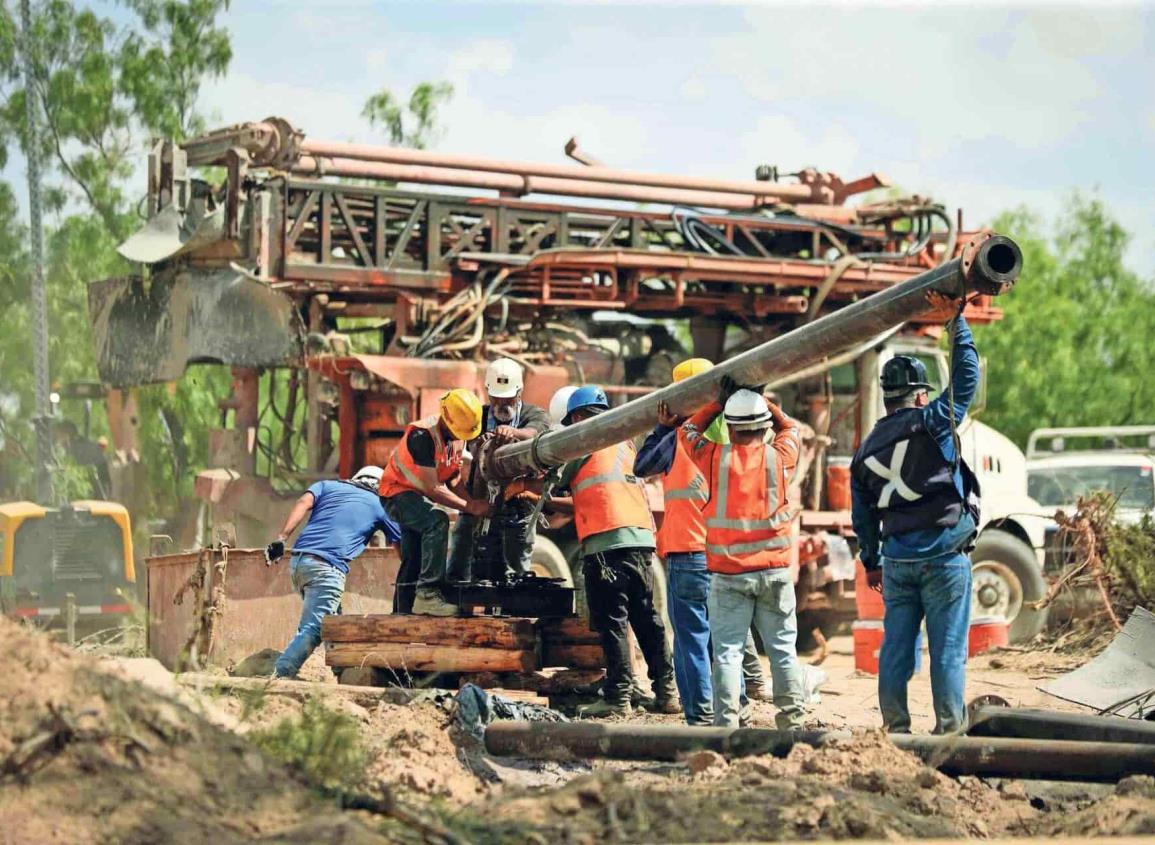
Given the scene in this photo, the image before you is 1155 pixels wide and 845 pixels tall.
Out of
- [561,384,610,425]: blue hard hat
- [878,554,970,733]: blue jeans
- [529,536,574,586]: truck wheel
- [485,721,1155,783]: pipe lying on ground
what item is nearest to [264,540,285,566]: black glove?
[561,384,610,425]: blue hard hat

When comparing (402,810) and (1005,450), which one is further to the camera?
(1005,450)

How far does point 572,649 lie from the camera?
9.84m

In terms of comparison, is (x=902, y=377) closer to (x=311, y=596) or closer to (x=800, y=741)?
(x=800, y=741)

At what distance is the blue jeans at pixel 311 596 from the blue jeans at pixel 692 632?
2.20 metres

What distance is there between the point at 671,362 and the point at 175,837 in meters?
11.5

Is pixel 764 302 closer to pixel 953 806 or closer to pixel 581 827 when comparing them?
pixel 953 806

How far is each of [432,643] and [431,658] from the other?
80mm

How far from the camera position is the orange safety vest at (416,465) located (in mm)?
10492

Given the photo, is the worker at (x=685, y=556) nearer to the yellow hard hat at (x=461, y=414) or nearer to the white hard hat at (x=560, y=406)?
the white hard hat at (x=560, y=406)

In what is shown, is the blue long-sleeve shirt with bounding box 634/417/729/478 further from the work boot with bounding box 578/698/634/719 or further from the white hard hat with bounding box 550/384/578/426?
the work boot with bounding box 578/698/634/719

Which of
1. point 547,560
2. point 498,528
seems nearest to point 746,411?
point 498,528

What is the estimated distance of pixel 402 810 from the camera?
5.73 metres

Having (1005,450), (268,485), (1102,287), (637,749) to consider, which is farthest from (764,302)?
(1102,287)

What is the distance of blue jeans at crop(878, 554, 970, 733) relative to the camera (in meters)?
8.42
